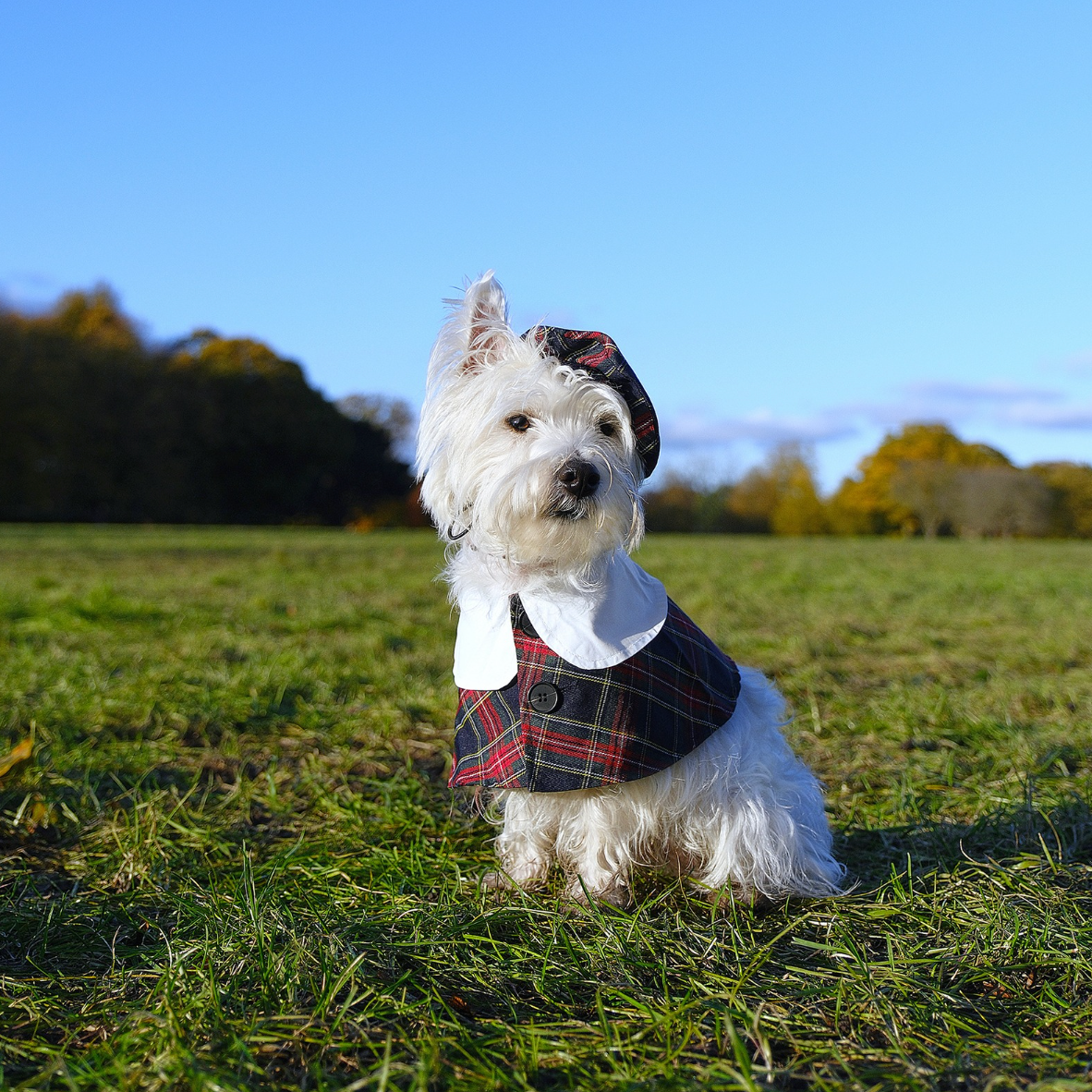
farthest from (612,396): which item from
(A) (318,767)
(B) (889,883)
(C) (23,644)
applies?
(C) (23,644)

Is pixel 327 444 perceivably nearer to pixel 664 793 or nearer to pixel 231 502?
pixel 231 502

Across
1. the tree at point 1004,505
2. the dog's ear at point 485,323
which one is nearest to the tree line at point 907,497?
the tree at point 1004,505

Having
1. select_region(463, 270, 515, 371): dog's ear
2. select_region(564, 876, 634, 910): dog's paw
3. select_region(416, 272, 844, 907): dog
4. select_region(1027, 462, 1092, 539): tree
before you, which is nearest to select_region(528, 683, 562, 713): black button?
select_region(416, 272, 844, 907): dog

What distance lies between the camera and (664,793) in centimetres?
267

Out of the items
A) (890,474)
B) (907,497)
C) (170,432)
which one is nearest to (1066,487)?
(907,497)

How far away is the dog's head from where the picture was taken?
2.57m

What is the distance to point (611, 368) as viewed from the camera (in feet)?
8.83

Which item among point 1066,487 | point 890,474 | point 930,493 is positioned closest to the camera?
point 1066,487

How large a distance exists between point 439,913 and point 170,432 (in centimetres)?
4535

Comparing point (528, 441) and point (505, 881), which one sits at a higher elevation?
point (528, 441)

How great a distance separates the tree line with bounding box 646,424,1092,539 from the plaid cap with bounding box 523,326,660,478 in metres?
18.9

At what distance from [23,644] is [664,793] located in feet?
17.7

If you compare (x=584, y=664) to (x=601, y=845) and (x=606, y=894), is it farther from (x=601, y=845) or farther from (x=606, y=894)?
(x=606, y=894)

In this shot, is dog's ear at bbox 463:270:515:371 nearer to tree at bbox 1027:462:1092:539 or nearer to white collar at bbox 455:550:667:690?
white collar at bbox 455:550:667:690
